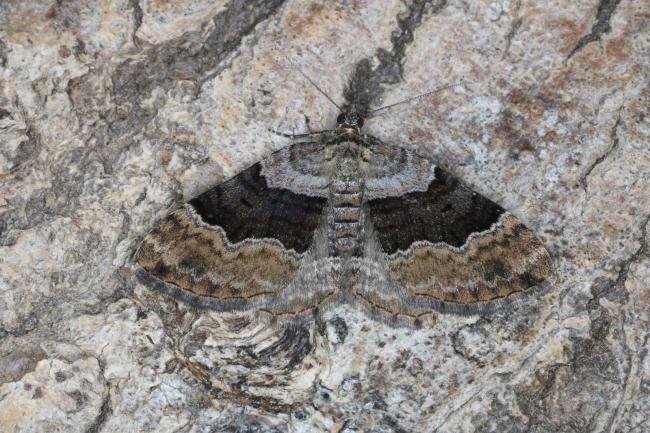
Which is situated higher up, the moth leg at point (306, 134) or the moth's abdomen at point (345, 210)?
the moth leg at point (306, 134)

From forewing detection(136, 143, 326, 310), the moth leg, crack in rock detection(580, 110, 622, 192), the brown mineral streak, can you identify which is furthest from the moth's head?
crack in rock detection(580, 110, 622, 192)

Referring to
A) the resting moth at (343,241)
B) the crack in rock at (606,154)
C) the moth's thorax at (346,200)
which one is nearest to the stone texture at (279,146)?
the crack in rock at (606,154)

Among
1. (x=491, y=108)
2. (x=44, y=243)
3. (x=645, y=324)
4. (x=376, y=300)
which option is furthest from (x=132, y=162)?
(x=645, y=324)

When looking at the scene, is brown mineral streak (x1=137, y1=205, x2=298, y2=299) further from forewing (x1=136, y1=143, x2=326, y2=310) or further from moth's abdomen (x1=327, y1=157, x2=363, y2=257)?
moth's abdomen (x1=327, y1=157, x2=363, y2=257)

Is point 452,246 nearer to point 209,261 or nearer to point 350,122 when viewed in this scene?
point 350,122

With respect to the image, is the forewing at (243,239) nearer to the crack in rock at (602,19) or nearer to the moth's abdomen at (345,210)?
the moth's abdomen at (345,210)

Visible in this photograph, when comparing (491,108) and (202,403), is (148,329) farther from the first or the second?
(491,108)
